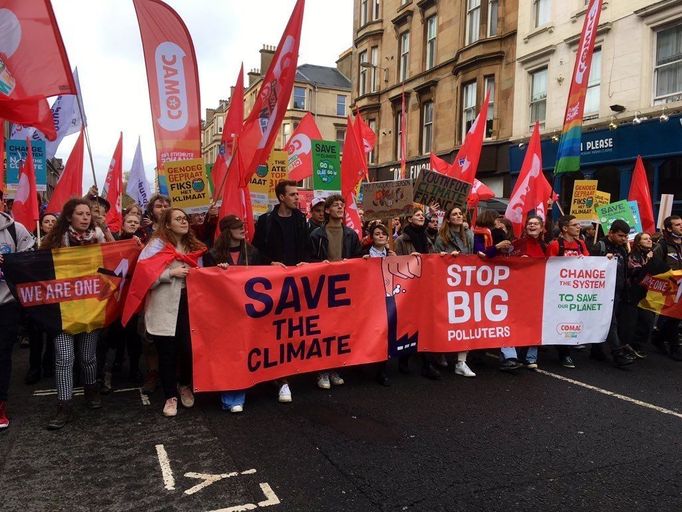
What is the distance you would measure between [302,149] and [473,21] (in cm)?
1316

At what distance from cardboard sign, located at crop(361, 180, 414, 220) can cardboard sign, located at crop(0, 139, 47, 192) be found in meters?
6.44

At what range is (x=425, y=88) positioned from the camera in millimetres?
24609

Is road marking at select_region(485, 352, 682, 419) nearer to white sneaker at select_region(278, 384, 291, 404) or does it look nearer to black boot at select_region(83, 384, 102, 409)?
white sneaker at select_region(278, 384, 291, 404)

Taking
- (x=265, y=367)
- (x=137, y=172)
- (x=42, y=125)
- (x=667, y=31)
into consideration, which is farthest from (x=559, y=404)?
(x=667, y=31)

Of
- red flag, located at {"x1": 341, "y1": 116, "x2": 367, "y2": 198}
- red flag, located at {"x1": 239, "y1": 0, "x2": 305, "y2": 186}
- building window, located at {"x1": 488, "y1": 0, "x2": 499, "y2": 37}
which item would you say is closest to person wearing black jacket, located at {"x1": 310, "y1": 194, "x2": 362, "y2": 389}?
red flag, located at {"x1": 239, "y1": 0, "x2": 305, "y2": 186}

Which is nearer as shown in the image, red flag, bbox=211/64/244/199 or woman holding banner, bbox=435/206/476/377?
woman holding banner, bbox=435/206/476/377

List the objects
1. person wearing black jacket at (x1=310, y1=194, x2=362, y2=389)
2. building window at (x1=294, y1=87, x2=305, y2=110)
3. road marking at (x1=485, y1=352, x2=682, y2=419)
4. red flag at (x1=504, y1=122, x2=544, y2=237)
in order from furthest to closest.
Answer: building window at (x1=294, y1=87, x2=305, y2=110)
red flag at (x1=504, y1=122, x2=544, y2=237)
person wearing black jacket at (x1=310, y1=194, x2=362, y2=389)
road marking at (x1=485, y1=352, x2=682, y2=419)

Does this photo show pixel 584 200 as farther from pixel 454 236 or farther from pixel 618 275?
pixel 454 236

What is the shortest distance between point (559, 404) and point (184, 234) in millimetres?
3780

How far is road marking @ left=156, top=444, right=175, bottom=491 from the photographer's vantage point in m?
3.52

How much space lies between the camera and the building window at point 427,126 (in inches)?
975

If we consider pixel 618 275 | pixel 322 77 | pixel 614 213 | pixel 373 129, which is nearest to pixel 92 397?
pixel 618 275

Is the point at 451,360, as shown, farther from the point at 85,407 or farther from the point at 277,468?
the point at 85,407

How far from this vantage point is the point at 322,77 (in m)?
53.5
